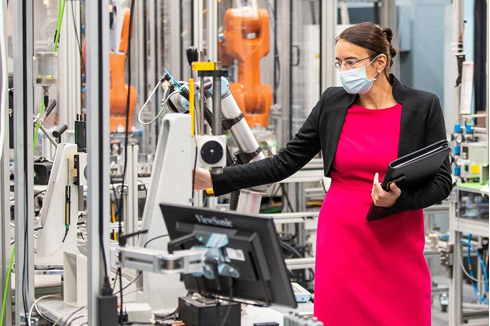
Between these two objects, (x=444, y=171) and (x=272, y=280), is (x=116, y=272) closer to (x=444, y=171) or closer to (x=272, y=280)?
(x=272, y=280)

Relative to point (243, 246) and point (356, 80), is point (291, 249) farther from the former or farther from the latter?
point (243, 246)

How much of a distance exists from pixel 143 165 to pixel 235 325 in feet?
12.9

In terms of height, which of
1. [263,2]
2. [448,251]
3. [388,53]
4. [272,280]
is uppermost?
[263,2]

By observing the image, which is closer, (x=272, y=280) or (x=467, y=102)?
(x=272, y=280)

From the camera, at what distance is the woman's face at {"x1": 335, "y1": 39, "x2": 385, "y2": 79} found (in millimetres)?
2576

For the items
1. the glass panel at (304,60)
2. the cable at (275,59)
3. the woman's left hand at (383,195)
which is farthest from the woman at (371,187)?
the cable at (275,59)

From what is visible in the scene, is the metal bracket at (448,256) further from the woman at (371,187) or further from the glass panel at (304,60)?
the woman at (371,187)

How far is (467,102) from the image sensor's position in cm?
496

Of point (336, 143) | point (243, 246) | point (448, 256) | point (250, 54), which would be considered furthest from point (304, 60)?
point (243, 246)

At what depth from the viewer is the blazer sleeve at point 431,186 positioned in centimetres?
247

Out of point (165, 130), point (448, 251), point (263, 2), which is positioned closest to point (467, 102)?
point (448, 251)

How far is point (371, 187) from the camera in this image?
258 cm

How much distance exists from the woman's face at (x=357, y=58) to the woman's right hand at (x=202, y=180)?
1.81ft

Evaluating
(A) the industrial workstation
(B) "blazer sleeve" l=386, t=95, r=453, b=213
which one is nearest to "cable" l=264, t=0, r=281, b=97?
(A) the industrial workstation
